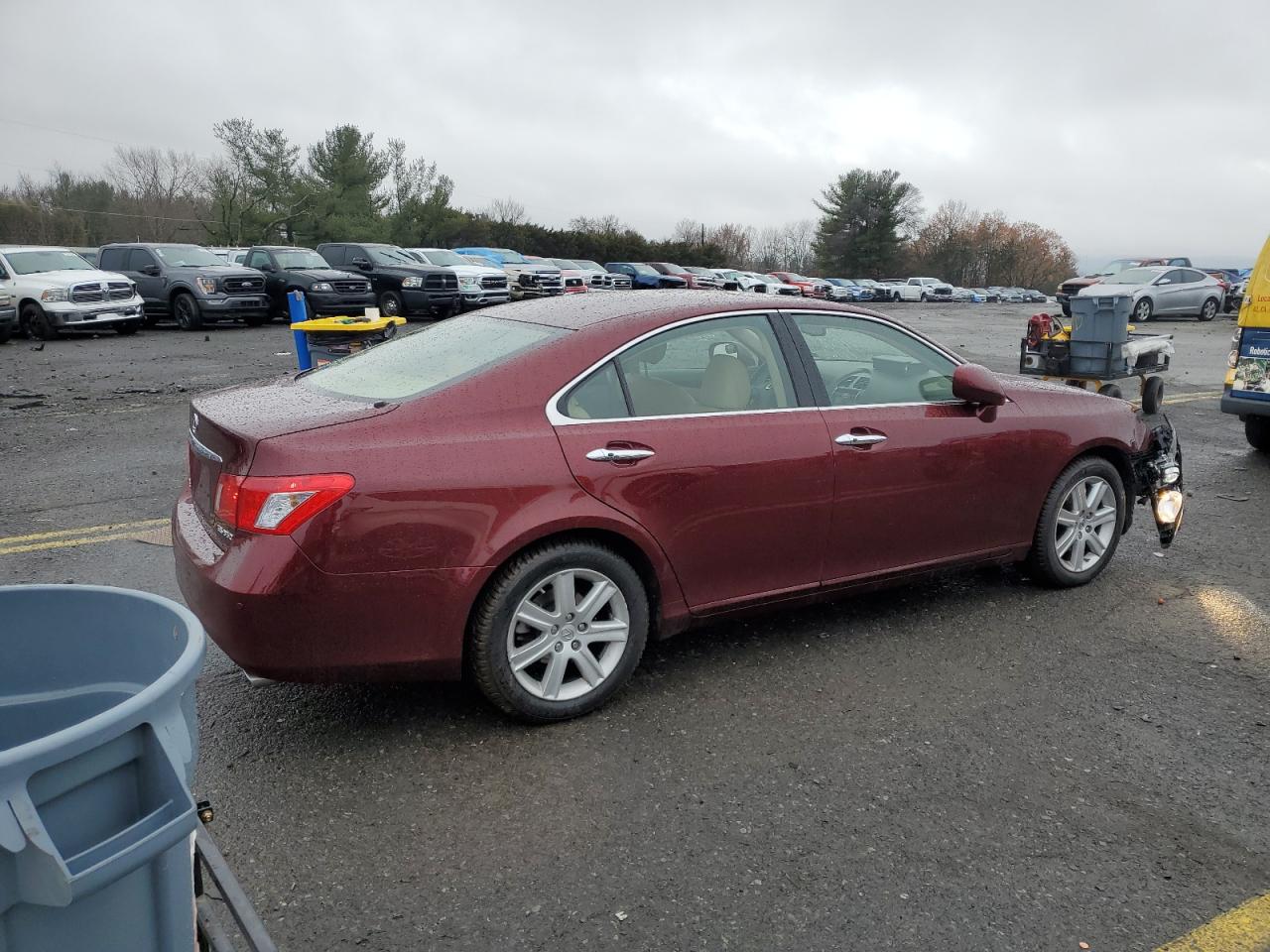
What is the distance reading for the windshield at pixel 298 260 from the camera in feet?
72.6

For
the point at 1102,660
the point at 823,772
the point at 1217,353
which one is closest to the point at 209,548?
Result: the point at 823,772

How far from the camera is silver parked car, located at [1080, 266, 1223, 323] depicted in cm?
2809

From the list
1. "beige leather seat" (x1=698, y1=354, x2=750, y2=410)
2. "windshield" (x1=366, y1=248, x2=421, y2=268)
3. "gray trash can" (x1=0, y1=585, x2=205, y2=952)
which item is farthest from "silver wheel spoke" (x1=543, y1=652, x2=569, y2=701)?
"windshield" (x1=366, y1=248, x2=421, y2=268)

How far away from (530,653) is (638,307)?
1489 millimetres

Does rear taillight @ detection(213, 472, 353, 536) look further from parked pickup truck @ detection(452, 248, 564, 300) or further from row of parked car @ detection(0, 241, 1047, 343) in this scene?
parked pickup truck @ detection(452, 248, 564, 300)

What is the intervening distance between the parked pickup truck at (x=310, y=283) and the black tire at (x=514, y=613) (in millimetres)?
18095

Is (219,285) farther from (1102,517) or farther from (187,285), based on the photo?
(1102,517)

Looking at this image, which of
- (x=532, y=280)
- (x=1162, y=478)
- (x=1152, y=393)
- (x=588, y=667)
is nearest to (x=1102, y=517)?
(x=1162, y=478)

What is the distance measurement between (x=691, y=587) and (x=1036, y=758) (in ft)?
4.41

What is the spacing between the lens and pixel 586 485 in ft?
11.4

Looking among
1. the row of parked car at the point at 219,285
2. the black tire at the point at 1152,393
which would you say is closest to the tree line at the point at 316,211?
the row of parked car at the point at 219,285

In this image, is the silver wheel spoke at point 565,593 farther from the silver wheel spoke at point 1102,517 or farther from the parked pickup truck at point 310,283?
the parked pickup truck at point 310,283

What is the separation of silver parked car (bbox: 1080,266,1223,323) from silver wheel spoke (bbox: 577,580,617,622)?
28100mm

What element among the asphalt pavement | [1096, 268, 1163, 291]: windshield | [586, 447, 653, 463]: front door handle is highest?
[1096, 268, 1163, 291]: windshield
